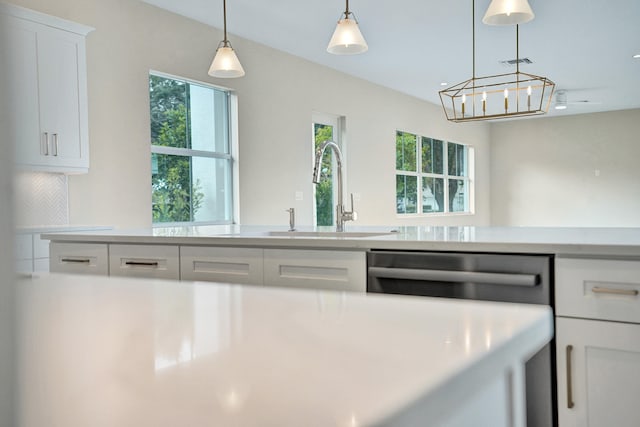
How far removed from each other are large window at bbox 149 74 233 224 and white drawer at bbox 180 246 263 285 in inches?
87.5

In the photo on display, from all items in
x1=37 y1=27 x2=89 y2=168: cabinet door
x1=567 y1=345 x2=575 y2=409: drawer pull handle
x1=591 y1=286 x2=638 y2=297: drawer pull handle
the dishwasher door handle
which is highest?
x1=37 y1=27 x2=89 y2=168: cabinet door

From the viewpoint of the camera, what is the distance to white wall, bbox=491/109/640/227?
970 cm

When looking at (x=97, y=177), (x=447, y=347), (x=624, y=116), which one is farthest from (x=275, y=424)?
(x=624, y=116)

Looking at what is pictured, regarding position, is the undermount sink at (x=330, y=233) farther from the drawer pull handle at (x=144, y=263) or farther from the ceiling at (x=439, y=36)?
the ceiling at (x=439, y=36)

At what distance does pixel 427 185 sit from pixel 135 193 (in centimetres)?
536

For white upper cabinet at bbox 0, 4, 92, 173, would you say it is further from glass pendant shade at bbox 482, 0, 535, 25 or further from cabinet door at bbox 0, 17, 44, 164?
cabinet door at bbox 0, 17, 44, 164

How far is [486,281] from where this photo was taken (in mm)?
1704

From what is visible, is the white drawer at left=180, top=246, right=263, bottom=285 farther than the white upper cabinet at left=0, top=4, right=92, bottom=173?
No

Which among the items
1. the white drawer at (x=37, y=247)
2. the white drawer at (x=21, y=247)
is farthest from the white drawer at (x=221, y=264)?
the white drawer at (x=21, y=247)

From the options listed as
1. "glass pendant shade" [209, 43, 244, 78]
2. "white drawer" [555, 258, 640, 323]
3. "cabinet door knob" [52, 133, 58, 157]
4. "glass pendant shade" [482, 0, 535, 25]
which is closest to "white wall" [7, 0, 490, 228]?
"cabinet door knob" [52, 133, 58, 157]

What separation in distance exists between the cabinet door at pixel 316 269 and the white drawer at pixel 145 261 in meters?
0.43

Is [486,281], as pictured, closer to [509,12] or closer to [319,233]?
[319,233]

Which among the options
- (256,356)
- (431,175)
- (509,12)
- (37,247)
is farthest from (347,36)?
(431,175)

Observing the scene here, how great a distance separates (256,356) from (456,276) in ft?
4.46
